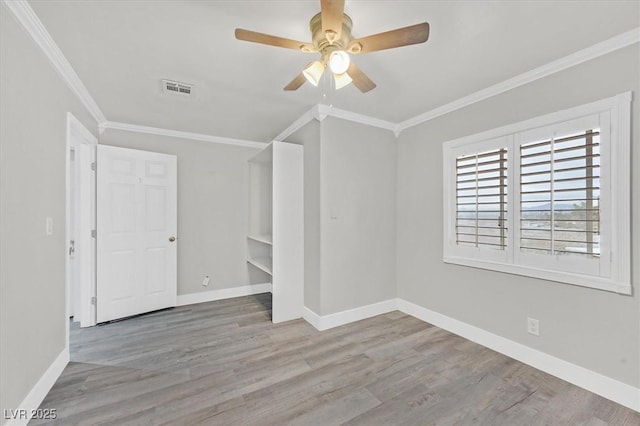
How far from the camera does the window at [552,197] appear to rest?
180 cm

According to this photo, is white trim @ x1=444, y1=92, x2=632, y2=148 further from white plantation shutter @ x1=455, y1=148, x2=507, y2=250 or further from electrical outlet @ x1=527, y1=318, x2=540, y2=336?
electrical outlet @ x1=527, y1=318, x2=540, y2=336

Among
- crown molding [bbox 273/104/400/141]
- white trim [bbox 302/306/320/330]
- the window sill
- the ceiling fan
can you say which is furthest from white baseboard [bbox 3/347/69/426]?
the window sill

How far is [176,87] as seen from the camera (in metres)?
2.42

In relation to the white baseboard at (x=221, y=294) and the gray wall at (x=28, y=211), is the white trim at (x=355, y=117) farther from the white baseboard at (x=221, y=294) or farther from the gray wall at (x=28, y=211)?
the white baseboard at (x=221, y=294)

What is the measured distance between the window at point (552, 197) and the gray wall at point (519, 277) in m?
0.07

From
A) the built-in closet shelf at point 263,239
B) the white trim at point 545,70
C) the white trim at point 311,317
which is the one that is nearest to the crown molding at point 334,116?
the white trim at point 545,70

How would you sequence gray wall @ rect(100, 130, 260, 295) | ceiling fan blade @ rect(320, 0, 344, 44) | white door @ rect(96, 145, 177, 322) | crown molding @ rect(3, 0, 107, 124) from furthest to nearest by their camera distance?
1. gray wall @ rect(100, 130, 260, 295)
2. white door @ rect(96, 145, 177, 322)
3. crown molding @ rect(3, 0, 107, 124)
4. ceiling fan blade @ rect(320, 0, 344, 44)

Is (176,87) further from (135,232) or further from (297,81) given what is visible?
(135,232)

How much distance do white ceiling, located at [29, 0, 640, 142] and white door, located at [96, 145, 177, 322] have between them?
2.34 feet

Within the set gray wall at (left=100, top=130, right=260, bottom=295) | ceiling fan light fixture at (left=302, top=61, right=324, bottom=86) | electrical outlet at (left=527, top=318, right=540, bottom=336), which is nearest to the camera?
ceiling fan light fixture at (left=302, top=61, right=324, bottom=86)

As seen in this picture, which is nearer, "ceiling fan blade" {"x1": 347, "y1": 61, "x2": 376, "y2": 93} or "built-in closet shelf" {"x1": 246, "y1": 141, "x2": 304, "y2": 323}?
"ceiling fan blade" {"x1": 347, "y1": 61, "x2": 376, "y2": 93}

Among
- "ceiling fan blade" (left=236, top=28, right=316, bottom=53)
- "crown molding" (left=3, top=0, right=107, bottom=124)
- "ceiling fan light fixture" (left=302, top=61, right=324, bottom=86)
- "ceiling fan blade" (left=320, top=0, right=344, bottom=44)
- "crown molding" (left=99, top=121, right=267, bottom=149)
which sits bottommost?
"ceiling fan light fixture" (left=302, top=61, right=324, bottom=86)

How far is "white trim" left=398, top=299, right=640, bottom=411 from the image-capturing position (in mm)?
1771

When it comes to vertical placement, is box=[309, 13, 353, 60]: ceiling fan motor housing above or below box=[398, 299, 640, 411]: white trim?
above
